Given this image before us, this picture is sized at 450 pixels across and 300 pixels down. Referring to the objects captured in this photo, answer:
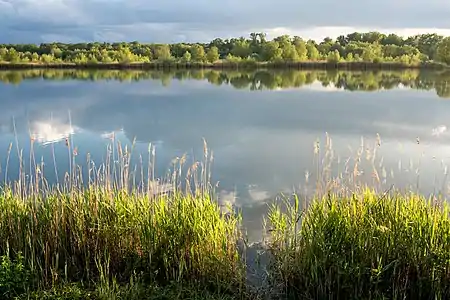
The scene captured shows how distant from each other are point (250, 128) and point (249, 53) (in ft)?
165

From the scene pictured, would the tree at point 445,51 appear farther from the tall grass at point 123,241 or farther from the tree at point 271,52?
the tall grass at point 123,241

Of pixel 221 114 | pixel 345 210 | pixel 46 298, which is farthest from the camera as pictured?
pixel 221 114

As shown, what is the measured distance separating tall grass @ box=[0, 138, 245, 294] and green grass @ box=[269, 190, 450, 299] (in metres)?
0.61

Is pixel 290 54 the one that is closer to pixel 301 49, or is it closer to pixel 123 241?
pixel 301 49

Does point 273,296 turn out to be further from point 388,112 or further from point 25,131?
point 388,112

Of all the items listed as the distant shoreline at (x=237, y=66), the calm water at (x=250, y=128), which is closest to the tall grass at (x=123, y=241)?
the calm water at (x=250, y=128)

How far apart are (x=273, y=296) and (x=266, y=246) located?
0.85 m

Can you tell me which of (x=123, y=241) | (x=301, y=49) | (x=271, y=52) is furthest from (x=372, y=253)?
(x=301, y=49)

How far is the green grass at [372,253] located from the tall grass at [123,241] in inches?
23.9

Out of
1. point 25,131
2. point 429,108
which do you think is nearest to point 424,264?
point 25,131

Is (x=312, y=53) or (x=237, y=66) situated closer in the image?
(x=237, y=66)

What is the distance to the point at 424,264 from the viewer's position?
403 centimetres

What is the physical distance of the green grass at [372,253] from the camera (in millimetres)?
4016

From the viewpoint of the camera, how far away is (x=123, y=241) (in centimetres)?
461
